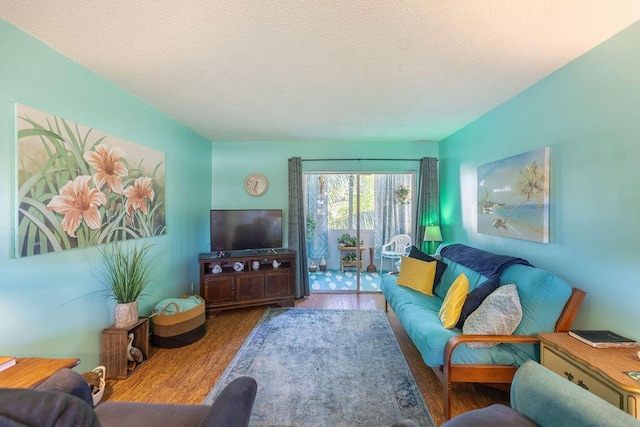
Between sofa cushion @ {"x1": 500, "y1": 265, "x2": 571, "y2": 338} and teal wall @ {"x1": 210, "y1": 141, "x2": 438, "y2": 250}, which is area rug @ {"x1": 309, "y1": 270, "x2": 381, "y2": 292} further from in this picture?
sofa cushion @ {"x1": 500, "y1": 265, "x2": 571, "y2": 338}

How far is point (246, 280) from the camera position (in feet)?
11.7

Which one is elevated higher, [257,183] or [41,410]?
[257,183]

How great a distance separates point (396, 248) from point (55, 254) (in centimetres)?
433

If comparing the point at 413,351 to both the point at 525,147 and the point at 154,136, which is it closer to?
the point at 525,147

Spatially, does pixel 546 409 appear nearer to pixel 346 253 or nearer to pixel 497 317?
pixel 497 317

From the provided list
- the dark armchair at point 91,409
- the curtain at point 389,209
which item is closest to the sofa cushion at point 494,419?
Answer: the dark armchair at point 91,409

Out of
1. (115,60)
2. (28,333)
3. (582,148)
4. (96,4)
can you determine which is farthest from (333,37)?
(28,333)

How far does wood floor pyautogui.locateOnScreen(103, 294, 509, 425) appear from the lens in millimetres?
1935

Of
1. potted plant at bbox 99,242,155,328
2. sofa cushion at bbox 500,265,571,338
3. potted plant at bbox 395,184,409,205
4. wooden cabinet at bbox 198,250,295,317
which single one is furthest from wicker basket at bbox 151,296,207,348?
potted plant at bbox 395,184,409,205

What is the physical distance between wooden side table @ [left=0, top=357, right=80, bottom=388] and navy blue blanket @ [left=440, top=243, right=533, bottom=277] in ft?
9.90

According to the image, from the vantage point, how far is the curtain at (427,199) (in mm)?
4117

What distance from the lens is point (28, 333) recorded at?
5.37 ft

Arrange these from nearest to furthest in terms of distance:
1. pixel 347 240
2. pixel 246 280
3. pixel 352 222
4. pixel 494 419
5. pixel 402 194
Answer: pixel 494 419
pixel 246 280
pixel 402 194
pixel 352 222
pixel 347 240

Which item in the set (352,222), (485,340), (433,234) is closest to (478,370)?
(485,340)
